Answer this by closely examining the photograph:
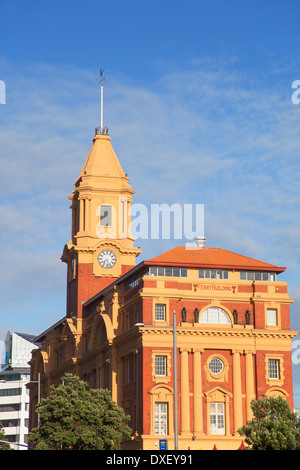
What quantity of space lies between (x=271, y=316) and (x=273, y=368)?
5.33 meters

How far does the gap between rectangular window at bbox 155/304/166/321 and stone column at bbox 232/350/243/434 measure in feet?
25.9

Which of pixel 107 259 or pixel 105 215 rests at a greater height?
pixel 105 215

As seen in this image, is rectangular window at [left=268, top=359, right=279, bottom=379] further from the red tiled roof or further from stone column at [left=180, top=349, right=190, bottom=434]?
the red tiled roof

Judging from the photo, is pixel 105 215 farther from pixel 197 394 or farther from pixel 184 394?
pixel 197 394

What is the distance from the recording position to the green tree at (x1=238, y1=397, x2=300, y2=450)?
65.8 m

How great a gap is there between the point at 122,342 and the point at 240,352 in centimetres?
1235

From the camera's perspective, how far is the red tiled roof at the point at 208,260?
91000mm

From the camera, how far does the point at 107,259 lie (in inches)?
4476

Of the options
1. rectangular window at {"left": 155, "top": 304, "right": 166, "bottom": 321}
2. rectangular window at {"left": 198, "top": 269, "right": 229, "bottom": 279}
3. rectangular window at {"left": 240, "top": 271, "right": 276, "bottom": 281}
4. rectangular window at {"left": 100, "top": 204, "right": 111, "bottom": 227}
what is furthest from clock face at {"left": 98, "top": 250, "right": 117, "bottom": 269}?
rectangular window at {"left": 240, "top": 271, "right": 276, "bottom": 281}

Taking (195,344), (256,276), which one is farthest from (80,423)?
(256,276)

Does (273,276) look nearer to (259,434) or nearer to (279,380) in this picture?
(279,380)

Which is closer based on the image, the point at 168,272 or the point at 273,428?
the point at 273,428

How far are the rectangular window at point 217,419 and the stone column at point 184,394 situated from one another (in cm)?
288
